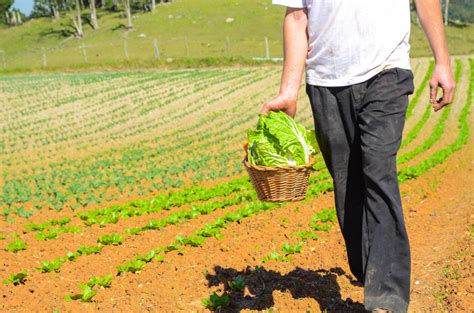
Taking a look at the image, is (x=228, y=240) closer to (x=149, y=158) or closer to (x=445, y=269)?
(x=445, y=269)

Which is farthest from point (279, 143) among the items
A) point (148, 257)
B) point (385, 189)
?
point (148, 257)

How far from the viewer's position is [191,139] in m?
15.1

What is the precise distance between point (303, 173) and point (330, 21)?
2.73 ft

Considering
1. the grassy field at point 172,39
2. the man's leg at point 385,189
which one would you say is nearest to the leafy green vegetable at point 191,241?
the man's leg at point 385,189

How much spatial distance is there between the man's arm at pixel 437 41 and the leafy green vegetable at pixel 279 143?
774 millimetres

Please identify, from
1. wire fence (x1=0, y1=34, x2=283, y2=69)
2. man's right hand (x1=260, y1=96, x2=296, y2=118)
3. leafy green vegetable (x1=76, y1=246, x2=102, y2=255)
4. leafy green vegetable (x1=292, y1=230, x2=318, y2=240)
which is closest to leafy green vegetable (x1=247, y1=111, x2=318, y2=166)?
man's right hand (x1=260, y1=96, x2=296, y2=118)

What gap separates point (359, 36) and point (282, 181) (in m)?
0.87

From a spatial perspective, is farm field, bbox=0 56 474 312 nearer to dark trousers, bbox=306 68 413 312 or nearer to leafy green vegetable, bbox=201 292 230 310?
leafy green vegetable, bbox=201 292 230 310

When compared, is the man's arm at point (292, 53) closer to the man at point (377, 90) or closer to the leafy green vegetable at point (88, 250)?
the man at point (377, 90)

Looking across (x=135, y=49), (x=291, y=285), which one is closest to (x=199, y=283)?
(x=291, y=285)

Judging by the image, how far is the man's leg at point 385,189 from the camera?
2.97 metres

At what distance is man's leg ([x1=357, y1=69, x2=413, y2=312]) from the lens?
2967 millimetres

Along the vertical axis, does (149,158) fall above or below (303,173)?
below

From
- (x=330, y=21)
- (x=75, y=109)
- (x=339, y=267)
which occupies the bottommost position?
(x=75, y=109)
